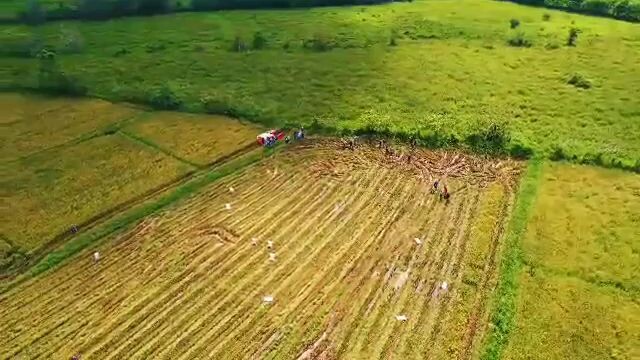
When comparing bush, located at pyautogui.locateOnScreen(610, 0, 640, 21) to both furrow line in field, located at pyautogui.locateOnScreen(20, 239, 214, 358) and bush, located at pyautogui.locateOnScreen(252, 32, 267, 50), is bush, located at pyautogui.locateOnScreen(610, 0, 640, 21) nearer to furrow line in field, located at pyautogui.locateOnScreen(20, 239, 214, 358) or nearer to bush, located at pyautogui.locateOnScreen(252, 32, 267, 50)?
bush, located at pyautogui.locateOnScreen(252, 32, 267, 50)

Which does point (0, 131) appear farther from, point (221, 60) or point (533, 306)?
point (533, 306)

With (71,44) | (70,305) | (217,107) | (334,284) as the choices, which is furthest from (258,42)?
(70,305)

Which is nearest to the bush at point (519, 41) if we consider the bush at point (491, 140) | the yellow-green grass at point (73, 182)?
the bush at point (491, 140)

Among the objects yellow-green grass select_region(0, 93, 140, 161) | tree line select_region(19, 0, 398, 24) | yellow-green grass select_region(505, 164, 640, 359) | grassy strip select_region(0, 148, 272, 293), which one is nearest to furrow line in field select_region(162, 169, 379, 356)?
grassy strip select_region(0, 148, 272, 293)

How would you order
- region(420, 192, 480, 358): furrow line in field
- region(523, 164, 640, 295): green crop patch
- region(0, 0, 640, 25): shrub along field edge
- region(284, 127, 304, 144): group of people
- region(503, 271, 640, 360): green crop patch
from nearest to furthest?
region(503, 271, 640, 360): green crop patch → region(420, 192, 480, 358): furrow line in field → region(523, 164, 640, 295): green crop patch → region(284, 127, 304, 144): group of people → region(0, 0, 640, 25): shrub along field edge

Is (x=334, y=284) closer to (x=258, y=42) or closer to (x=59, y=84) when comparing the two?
(x=59, y=84)

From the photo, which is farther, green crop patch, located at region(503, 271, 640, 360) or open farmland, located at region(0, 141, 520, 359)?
open farmland, located at region(0, 141, 520, 359)

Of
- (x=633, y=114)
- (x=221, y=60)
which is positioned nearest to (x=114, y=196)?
(x=221, y=60)

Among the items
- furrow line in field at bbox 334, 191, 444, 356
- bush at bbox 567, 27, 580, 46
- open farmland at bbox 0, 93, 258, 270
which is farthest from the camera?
bush at bbox 567, 27, 580, 46
